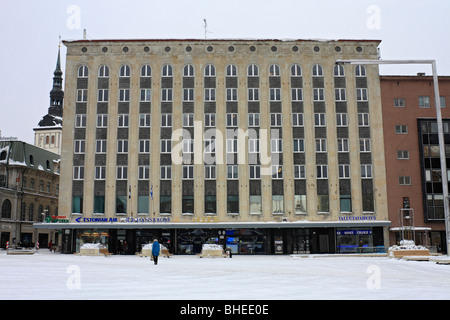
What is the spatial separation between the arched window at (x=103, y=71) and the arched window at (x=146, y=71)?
4.33 meters

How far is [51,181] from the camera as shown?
8969 centimetres

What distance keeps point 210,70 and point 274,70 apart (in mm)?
7778

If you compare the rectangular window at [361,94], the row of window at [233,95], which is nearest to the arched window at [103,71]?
the row of window at [233,95]

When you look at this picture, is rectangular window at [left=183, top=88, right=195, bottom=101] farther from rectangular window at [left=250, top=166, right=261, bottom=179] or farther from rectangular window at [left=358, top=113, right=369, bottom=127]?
rectangular window at [left=358, top=113, right=369, bottom=127]

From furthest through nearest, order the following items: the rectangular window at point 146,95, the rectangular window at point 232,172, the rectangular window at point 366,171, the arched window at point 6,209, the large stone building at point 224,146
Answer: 1. the arched window at point 6,209
2. the rectangular window at point 146,95
3. the rectangular window at point 366,171
4. the rectangular window at point 232,172
5. the large stone building at point 224,146

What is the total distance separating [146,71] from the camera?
197ft

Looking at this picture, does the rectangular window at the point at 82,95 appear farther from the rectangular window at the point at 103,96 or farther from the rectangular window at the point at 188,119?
the rectangular window at the point at 188,119

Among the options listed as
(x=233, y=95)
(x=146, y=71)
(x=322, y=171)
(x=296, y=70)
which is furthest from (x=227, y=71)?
(x=322, y=171)

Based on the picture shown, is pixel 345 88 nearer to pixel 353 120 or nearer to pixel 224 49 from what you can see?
pixel 353 120

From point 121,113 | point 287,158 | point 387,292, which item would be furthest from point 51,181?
point 387,292

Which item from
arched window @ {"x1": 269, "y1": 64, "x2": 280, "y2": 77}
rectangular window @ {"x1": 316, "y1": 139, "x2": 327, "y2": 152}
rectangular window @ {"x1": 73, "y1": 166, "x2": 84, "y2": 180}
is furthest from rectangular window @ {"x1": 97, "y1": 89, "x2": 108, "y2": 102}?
rectangular window @ {"x1": 316, "y1": 139, "x2": 327, "y2": 152}

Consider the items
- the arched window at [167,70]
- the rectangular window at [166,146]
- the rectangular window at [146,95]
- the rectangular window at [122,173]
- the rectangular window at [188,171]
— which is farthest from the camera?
the arched window at [167,70]

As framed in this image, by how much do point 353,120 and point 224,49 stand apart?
1776 cm

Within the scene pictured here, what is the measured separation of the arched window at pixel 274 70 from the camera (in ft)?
196
